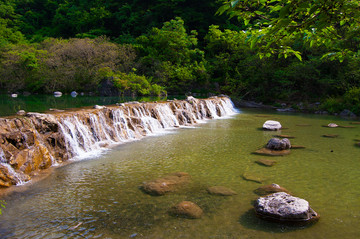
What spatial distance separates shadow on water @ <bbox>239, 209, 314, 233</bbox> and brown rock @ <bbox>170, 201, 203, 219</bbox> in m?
0.76

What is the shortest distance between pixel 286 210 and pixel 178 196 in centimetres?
208

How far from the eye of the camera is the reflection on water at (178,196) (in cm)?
395

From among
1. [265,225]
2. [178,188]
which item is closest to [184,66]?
[178,188]

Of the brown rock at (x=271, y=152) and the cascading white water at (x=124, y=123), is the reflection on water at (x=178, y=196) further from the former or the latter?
the cascading white water at (x=124, y=123)

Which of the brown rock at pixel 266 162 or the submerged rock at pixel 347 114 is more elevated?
the brown rock at pixel 266 162

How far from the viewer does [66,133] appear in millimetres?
8797

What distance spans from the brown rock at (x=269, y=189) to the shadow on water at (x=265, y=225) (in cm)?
107

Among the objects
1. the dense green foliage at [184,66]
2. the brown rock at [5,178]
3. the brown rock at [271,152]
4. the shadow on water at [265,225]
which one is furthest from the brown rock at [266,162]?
the dense green foliage at [184,66]

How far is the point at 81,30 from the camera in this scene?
2025 inches

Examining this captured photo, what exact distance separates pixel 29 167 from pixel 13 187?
103 centimetres

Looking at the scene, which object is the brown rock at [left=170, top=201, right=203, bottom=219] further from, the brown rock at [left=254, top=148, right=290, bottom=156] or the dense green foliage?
the dense green foliage

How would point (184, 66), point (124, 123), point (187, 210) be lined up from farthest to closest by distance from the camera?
point (184, 66), point (124, 123), point (187, 210)

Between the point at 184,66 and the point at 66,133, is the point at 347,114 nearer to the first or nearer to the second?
the point at 184,66

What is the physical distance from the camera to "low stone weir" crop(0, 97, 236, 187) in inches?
256
